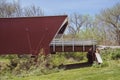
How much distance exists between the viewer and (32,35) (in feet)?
97.4

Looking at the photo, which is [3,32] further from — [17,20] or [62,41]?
[62,41]

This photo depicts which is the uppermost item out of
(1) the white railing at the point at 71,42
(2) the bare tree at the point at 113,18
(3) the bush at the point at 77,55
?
(2) the bare tree at the point at 113,18

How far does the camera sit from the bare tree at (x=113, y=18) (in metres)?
60.1

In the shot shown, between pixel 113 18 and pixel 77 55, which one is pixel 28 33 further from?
pixel 113 18

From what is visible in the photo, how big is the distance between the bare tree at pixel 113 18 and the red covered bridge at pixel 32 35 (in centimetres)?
3223

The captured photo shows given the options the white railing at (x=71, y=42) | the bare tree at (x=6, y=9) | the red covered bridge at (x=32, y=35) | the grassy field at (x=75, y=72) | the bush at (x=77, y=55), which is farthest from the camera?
the bare tree at (x=6, y=9)

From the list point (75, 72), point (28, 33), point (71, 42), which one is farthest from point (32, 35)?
point (75, 72)

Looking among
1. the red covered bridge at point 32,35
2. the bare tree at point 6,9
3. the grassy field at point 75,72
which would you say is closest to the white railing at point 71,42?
the red covered bridge at point 32,35

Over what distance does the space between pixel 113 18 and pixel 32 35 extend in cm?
3447

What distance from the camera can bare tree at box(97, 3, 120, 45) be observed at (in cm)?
→ 6013

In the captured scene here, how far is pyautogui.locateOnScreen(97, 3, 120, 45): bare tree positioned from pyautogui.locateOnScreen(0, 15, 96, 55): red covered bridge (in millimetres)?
32235

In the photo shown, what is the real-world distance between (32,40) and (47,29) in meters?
1.91

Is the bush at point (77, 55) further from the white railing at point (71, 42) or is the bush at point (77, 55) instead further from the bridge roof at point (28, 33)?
the bridge roof at point (28, 33)

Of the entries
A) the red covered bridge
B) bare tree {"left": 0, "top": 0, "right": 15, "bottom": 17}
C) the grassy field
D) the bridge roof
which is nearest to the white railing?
the red covered bridge
